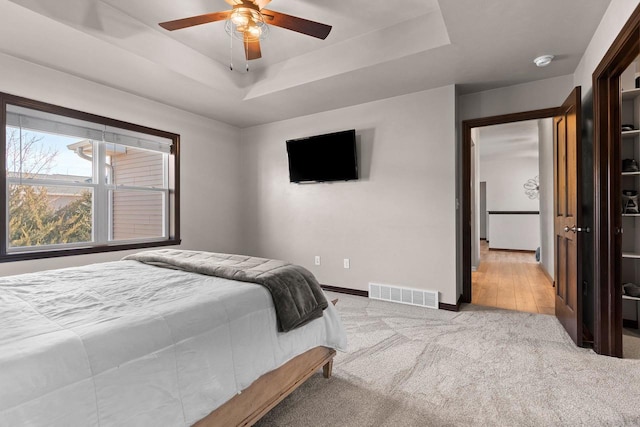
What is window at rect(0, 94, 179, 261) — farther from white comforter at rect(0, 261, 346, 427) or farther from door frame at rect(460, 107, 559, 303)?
door frame at rect(460, 107, 559, 303)

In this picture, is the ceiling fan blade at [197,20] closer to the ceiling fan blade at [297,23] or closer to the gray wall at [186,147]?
the ceiling fan blade at [297,23]

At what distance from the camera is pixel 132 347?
0.99 metres

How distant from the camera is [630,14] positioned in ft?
5.61

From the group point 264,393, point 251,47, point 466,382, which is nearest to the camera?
point 264,393

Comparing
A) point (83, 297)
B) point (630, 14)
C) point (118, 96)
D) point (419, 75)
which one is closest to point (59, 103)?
point (118, 96)

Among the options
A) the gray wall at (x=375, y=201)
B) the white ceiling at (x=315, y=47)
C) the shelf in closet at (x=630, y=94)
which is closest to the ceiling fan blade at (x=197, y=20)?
the white ceiling at (x=315, y=47)

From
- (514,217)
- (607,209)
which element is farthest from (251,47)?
(514,217)

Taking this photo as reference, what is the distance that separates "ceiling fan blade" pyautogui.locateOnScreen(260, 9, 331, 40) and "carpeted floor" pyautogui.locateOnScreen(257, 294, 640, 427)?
2261mm

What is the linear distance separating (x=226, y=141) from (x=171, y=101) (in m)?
1.05

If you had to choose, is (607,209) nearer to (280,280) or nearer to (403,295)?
(403,295)

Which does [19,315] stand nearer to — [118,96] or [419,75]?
[118,96]

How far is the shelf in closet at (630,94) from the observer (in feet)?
8.35

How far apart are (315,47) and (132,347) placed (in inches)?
116

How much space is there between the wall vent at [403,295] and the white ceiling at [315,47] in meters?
2.20
